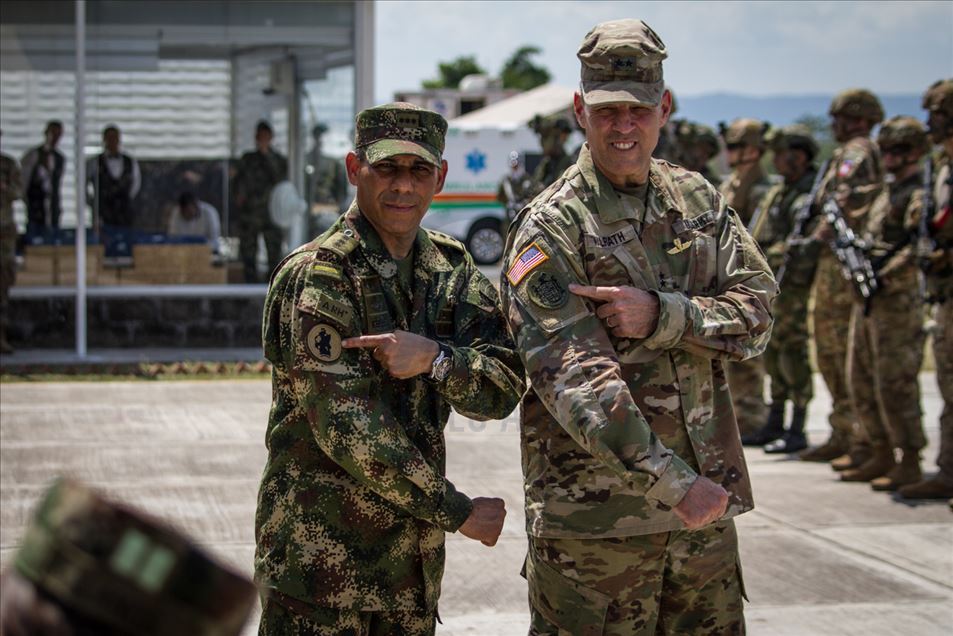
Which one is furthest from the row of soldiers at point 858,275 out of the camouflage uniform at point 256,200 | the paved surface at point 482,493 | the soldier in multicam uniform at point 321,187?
the camouflage uniform at point 256,200

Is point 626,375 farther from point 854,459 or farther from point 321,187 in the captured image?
point 321,187

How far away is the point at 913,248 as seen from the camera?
23.8 ft

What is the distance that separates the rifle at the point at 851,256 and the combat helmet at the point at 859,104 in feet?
1.84

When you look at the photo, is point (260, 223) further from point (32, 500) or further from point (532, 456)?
point (532, 456)

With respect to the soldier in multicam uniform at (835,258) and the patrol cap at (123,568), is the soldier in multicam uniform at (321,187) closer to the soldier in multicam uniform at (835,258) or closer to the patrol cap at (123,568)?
the soldier in multicam uniform at (835,258)

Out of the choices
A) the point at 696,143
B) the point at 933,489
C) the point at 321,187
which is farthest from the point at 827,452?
the point at 321,187

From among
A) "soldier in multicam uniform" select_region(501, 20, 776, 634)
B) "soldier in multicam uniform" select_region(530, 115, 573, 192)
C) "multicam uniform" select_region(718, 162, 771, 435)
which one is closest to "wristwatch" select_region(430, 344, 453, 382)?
"soldier in multicam uniform" select_region(501, 20, 776, 634)

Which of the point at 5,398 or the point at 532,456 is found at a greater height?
the point at 532,456

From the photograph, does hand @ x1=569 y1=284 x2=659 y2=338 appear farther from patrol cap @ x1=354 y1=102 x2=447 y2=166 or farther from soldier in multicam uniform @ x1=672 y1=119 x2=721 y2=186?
soldier in multicam uniform @ x1=672 y1=119 x2=721 y2=186

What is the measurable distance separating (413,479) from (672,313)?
71 cm

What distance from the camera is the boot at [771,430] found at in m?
8.90

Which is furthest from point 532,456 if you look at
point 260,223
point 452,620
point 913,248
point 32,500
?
point 260,223

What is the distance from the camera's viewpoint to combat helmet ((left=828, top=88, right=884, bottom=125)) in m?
8.06

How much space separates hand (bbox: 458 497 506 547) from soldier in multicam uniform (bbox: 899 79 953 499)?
15.0ft
